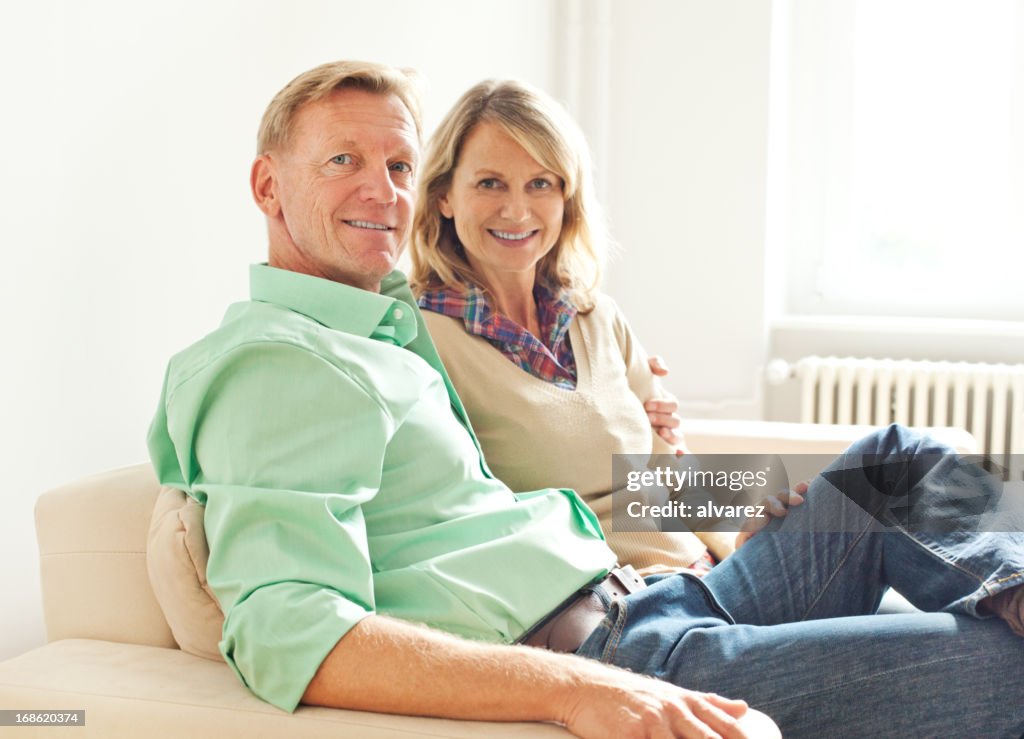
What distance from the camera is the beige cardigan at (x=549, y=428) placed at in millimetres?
1798

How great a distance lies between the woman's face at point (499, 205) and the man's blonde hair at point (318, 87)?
0.42 m

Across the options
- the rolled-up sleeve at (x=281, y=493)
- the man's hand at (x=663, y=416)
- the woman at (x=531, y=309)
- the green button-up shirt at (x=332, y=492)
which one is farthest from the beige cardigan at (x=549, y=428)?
the rolled-up sleeve at (x=281, y=493)

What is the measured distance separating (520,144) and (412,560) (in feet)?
2.81

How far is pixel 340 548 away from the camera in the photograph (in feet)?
3.90

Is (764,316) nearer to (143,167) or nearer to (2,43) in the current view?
(143,167)

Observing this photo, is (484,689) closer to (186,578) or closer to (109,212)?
(186,578)

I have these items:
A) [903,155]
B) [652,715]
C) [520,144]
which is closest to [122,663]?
[652,715]

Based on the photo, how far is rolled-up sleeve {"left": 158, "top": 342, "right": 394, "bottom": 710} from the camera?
1.14 metres

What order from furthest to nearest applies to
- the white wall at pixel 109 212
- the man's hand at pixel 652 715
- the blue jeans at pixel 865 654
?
the white wall at pixel 109 212 → the blue jeans at pixel 865 654 → the man's hand at pixel 652 715

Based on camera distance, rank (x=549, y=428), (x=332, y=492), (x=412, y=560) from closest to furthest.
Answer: (x=332, y=492) < (x=412, y=560) < (x=549, y=428)

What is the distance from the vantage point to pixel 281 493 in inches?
46.4

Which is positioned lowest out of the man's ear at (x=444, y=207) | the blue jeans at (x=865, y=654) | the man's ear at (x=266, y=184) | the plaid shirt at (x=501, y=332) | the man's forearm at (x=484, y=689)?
the blue jeans at (x=865, y=654)

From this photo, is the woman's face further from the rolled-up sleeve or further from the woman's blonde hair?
the rolled-up sleeve

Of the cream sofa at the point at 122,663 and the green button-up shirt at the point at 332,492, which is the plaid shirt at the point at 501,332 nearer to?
the green button-up shirt at the point at 332,492
